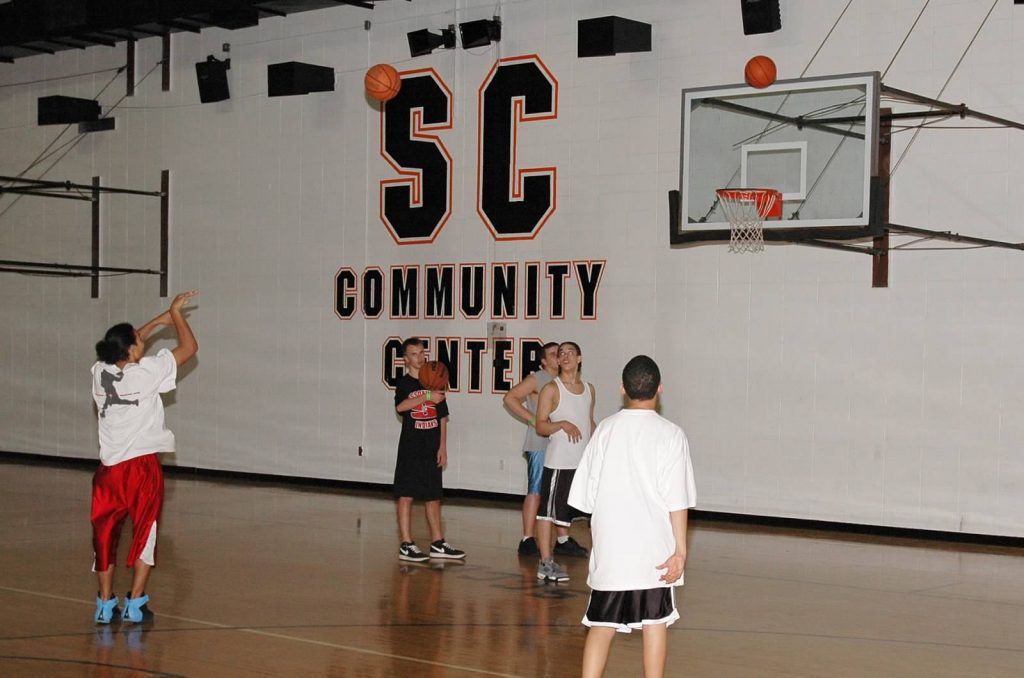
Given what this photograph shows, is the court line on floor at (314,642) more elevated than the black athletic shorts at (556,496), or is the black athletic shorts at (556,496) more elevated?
the black athletic shorts at (556,496)

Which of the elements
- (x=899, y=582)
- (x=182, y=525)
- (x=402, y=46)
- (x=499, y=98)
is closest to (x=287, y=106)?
(x=402, y=46)

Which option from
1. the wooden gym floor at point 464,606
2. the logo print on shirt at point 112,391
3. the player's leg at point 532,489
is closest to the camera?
the wooden gym floor at point 464,606

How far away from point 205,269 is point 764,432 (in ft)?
26.6

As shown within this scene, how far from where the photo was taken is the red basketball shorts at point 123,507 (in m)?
7.17

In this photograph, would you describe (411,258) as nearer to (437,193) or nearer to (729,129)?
(437,193)

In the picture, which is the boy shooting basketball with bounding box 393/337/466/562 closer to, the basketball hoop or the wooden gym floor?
the wooden gym floor

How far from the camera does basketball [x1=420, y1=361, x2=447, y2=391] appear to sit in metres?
9.56

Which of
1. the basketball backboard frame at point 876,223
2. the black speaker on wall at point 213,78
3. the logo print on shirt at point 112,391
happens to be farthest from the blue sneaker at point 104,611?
the black speaker on wall at point 213,78

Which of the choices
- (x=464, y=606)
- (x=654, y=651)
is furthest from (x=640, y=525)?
(x=464, y=606)

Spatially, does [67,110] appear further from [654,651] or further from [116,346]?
[654,651]

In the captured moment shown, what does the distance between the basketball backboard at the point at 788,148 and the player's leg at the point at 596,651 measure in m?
5.56

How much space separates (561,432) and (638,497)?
392 centimetres

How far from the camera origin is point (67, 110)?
57.6ft

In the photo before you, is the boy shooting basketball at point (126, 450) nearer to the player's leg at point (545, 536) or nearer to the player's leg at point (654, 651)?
the player's leg at point (545, 536)
